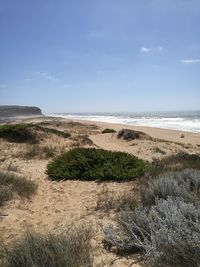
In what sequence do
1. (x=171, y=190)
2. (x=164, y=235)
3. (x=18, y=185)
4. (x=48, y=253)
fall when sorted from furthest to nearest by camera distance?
1. (x=18, y=185)
2. (x=171, y=190)
3. (x=164, y=235)
4. (x=48, y=253)

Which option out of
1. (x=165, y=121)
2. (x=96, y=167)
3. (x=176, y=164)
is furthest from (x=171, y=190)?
(x=165, y=121)

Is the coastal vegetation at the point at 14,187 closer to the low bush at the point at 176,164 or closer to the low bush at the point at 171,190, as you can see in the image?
the low bush at the point at 171,190

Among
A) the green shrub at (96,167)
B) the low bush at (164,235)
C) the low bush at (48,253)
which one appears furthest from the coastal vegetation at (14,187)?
the low bush at (48,253)

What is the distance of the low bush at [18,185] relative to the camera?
7.23 metres

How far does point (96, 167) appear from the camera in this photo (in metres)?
9.35

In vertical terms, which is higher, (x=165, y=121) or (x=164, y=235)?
(x=164, y=235)

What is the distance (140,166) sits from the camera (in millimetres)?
9266

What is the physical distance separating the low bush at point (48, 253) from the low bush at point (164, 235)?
607mm

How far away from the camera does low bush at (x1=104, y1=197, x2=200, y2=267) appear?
338 cm

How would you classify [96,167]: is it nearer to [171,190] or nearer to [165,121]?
[171,190]

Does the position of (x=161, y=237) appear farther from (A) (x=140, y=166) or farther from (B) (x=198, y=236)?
(A) (x=140, y=166)

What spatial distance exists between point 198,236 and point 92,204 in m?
3.48

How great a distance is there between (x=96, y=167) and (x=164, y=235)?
5.72 metres

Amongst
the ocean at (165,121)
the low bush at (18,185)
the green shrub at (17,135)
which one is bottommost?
the ocean at (165,121)
